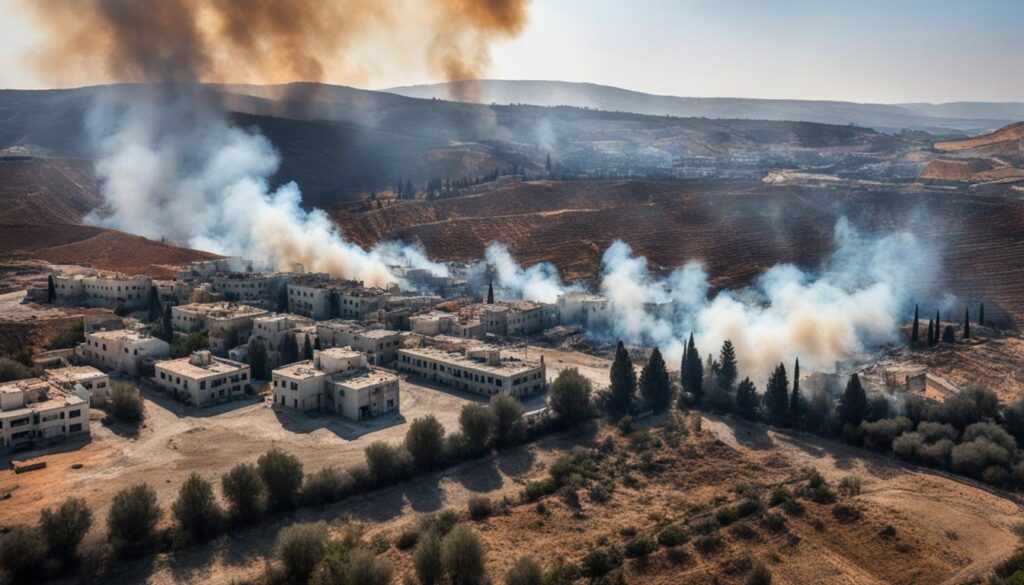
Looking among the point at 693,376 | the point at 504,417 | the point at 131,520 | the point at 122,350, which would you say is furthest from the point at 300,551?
the point at 122,350

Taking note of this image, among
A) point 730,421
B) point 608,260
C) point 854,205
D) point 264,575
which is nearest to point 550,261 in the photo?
point 608,260

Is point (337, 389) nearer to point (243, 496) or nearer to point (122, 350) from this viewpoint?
point (243, 496)

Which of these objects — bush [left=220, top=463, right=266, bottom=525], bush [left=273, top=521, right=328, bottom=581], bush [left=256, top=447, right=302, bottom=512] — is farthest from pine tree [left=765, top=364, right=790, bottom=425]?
bush [left=220, top=463, right=266, bottom=525]

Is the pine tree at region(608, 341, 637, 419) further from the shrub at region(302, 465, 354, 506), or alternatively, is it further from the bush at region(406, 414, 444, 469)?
the shrub at region(302, 465, 354, 506)

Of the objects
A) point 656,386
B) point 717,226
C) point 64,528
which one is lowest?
point 64,528

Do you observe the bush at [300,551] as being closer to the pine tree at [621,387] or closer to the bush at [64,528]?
the bush at [64,528]

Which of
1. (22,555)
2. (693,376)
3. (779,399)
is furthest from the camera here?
(693,376)
